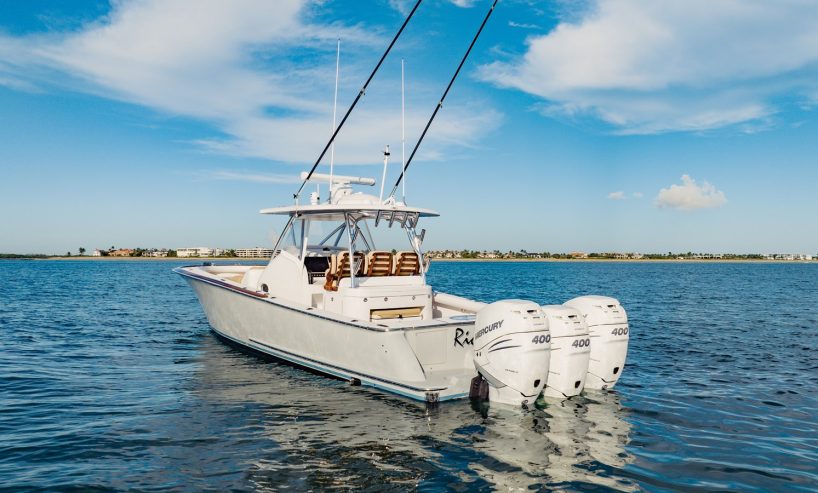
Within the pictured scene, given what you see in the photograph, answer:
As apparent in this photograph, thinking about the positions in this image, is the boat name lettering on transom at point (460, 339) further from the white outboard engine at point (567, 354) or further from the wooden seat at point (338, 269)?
the wooden seat at point (338, 269)

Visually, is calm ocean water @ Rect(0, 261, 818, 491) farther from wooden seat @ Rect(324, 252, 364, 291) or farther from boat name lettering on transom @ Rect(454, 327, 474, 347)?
wooden seat @ Rect(324, 252, 364, 291)

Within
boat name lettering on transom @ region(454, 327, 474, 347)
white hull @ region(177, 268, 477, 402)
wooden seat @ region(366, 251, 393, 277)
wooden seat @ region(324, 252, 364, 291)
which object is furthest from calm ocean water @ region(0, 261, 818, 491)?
wooden seat @ region(366, 251, 393, 277)

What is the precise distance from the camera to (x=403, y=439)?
731 cm

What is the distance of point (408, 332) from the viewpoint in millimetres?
9008

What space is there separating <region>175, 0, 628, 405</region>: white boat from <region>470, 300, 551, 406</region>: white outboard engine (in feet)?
0.05

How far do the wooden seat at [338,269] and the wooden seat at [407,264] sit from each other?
2.45 feet

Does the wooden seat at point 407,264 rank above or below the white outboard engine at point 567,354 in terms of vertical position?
above

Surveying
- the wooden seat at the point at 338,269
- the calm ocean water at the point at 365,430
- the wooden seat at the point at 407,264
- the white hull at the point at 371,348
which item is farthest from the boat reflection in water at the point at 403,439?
the wooden seat at the point at 407,264

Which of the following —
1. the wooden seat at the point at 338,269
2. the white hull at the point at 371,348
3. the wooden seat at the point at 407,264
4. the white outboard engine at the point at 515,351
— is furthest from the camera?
the wooden seat at the point at 407,264

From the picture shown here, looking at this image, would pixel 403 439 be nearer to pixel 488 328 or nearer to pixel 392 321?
pixel 488 328

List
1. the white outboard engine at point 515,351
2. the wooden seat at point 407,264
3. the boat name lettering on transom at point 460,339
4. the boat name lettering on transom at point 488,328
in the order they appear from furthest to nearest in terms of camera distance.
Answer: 1. the wooden seat at point 407,264
2. the boat name lettering on transom at point 460,339
3. the boat name lettering on transom at point 488,328
4. the white outboard engine at point 515,351

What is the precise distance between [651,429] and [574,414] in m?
1.05

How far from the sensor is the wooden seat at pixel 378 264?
1109 centimetres

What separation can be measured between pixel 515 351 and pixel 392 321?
2470mm
